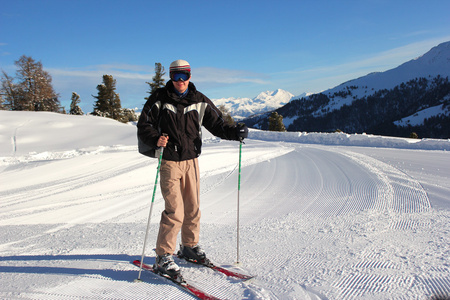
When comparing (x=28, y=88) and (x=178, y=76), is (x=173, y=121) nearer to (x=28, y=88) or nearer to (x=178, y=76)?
(x=178, y=76)

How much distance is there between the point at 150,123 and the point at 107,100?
48.7 meters

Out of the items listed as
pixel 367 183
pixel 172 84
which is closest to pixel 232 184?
pixel 367 183

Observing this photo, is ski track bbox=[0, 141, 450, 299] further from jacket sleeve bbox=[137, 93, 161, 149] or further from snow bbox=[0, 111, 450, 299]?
jacket sleeve bbox=[137, 93, 161, 149]

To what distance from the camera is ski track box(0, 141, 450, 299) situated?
279cm

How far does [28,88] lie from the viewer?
43062mm

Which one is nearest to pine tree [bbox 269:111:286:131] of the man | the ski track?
the ski track

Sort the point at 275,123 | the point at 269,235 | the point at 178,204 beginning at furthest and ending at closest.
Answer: the point at 275,123 < the point at 269,235 < the point at 178,204

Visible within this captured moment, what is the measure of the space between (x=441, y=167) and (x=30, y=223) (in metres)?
9.92

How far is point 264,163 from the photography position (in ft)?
33.4

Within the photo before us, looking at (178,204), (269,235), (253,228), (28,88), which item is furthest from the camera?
(28,88)

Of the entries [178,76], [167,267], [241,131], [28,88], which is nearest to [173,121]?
[178,76]

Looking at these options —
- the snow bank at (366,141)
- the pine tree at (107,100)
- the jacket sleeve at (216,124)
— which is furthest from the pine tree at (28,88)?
the jacket sleeve at (216,124)

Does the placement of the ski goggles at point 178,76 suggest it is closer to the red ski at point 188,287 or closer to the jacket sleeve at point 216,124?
the jacket sleeve at point 216,124

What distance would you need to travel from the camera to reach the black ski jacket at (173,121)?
10.5ft
